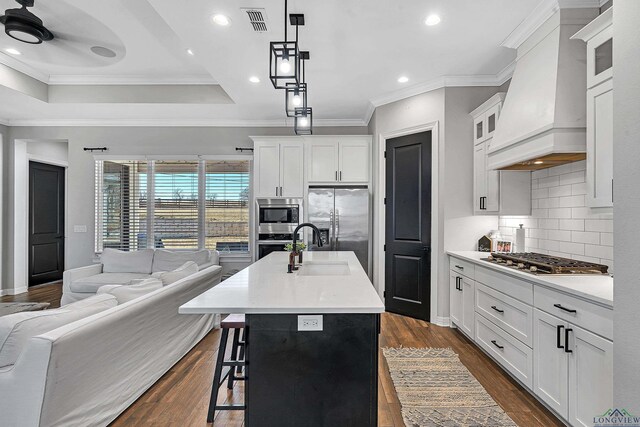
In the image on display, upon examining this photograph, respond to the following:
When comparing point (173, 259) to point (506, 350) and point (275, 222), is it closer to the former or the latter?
point (275, 222)

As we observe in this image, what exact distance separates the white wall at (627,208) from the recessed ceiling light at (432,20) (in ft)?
5.25

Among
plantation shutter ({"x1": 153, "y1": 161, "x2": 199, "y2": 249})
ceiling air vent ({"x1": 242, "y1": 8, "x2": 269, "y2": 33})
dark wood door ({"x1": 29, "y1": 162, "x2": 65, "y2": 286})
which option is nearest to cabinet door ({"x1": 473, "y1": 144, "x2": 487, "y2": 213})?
ceiling air vent ({"x1": 242, "y1": 8, "x2": 269, "y2": 33})

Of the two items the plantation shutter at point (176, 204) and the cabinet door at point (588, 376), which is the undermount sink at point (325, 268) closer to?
the cabinet door at point (588, 376)

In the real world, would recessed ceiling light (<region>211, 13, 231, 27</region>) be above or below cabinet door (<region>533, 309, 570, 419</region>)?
above

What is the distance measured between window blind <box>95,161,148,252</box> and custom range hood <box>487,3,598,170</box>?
5438 millimetres

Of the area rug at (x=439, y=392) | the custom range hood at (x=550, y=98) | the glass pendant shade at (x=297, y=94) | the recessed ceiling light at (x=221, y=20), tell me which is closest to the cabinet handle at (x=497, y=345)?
the area rug at (x=439, y=392)

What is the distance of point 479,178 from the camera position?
3559mm

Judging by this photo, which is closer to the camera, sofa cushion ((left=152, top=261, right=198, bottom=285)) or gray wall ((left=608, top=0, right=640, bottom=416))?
gray wall ((left=608, top=0, right=640, bottom=416))

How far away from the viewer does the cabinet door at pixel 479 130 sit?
3.48 meters

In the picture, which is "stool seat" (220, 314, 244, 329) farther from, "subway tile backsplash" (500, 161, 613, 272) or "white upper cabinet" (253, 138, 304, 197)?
"white upper cabinet" (253, 138, 304, 197)

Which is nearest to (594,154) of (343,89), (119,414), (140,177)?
(343,89)

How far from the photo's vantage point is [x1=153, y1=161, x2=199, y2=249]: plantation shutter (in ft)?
17.9

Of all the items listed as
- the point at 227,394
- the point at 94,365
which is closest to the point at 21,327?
the point at 94,365

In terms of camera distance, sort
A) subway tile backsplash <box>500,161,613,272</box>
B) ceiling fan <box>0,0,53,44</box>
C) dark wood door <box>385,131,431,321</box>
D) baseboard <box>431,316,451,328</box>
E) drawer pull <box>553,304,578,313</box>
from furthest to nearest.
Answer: dark wood door <box>385,131,431,321</box> → baseboard <box>431,316,451,328</box> → ceiling fan <box>0,0,53,44</box> → subway tile backsplash <box>500,161,613,272</box> → drawer pull <box>553,304,578,313</box>
